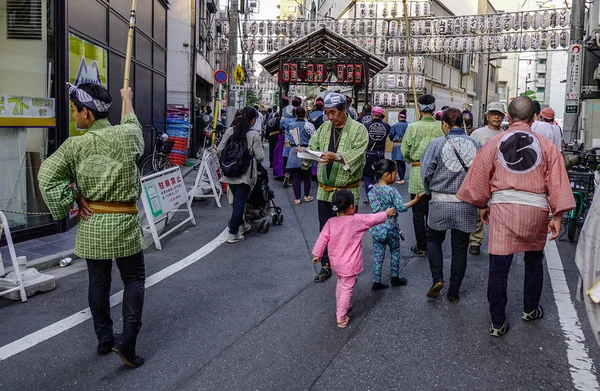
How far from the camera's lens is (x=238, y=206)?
727cm

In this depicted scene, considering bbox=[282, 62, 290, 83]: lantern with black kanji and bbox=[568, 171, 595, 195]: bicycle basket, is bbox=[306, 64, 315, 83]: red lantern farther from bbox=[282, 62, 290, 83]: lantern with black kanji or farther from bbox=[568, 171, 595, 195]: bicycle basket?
bbox=[568, 171, 595, 195]: bicycle basket

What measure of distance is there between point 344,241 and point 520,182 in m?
1.42

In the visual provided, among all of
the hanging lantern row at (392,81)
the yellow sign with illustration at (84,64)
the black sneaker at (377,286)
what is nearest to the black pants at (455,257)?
the black sneaker at (377,286)

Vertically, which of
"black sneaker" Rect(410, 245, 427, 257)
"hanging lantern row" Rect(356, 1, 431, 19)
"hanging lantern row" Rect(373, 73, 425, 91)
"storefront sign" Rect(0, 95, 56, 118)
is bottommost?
"black sneaker" Rect(410, 245, 427, 257)

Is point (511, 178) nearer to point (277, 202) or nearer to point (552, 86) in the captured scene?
point (277, 202)

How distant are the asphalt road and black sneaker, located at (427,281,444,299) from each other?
2.9 inches

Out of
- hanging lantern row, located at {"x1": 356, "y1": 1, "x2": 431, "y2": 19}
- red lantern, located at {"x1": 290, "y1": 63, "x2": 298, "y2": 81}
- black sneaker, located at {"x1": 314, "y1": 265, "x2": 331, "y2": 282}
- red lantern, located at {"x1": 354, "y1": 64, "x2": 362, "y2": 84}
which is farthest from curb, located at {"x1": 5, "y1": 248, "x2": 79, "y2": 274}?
hanging lantern row, located at {"x1": 356, "y1": 1, "x2": 431, "y2": 19}

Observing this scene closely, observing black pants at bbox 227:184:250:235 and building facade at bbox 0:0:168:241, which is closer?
building facade at bbox 0:0:168:241

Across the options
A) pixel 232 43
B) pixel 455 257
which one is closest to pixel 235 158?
pixel 455 257

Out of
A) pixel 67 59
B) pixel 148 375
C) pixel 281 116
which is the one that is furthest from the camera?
pixel 281 116

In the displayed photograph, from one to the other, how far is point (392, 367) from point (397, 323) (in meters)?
0.82

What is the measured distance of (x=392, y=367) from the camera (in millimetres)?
3695

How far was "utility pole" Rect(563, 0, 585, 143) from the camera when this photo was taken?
13.7 m

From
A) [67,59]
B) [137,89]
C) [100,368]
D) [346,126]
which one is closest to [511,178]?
[346,126]
